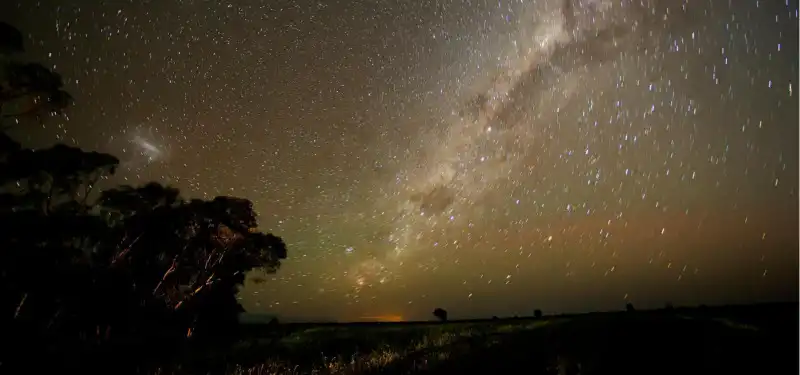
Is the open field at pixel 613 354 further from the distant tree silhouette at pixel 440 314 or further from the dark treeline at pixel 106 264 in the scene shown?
the distant tree silhouette at pixel 440 314

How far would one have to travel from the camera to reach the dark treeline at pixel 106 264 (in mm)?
18047

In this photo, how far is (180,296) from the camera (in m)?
29.6

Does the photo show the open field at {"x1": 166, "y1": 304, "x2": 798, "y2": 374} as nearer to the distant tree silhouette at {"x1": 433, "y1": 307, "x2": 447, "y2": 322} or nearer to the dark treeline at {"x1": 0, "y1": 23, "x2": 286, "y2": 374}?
the dark treeline at {"x1": 0, "y1": 23, "x2": 286, "y2": 374}

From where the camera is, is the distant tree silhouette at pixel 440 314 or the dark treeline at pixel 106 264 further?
the distant tree silhouette at pixel 440 314

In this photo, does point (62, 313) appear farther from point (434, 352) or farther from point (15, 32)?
point (434, 352)

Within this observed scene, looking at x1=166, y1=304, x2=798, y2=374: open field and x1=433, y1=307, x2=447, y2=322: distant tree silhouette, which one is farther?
x1=433, y1=307, x2=447, y2=322: distant tree silhouette

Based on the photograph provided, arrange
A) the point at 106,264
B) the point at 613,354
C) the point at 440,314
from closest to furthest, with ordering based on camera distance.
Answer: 1. the point at 613,354
2. the point at 106,264
3. the point at 440,314

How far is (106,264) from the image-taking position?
25.7m

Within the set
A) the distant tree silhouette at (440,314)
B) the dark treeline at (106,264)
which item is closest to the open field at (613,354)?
the dark treeline at (106,264)

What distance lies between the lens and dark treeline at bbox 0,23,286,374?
59.2 ft

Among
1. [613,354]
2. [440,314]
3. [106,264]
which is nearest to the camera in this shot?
[613,354]

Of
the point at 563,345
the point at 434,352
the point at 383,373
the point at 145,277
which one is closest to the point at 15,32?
the point at 145,277

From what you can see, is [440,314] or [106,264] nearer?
[106,264]

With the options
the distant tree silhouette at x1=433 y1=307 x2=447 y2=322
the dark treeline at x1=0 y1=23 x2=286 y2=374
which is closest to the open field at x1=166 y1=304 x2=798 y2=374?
the dark treeline at x1=0 y1=23 x2=286 y2=374
